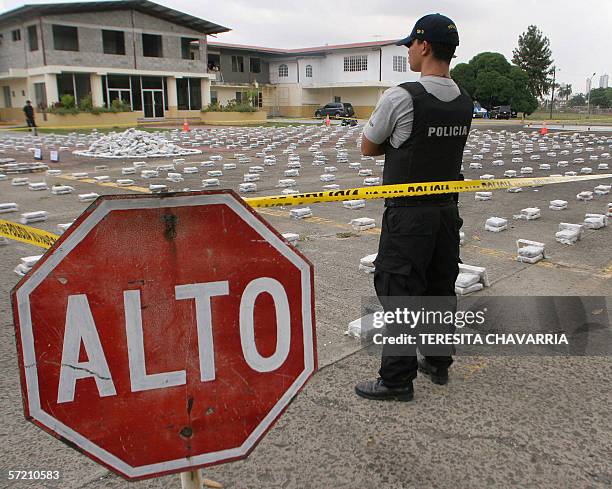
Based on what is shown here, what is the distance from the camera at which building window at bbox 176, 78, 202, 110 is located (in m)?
43.3

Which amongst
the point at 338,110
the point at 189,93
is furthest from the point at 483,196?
the point at 338,110

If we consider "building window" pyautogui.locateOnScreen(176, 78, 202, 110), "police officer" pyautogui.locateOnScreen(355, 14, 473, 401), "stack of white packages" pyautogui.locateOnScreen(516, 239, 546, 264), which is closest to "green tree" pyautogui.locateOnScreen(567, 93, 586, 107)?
"building window" pyautogui.locateOnScreen(176, 78, 202, 110)

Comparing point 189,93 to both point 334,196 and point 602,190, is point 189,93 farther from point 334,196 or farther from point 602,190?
point 334,196

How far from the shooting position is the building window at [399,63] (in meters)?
52.0

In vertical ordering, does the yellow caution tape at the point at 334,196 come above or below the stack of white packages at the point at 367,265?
above

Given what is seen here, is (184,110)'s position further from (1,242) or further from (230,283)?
(230,283)

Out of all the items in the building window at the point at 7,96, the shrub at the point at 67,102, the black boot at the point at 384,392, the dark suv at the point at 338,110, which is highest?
the building window at the point at 7,96

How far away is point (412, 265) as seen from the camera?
9.30 feet

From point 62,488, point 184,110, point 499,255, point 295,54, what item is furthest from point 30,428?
point 295,54

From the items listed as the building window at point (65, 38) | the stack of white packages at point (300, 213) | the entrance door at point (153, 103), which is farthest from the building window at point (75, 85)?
the stack of white packages at point (300, 213)

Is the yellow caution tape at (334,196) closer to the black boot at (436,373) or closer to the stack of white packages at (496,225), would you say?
the black boot at (436,373)

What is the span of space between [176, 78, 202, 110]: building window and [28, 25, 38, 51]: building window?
10.3 meters

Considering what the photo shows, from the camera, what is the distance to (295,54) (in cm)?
5581

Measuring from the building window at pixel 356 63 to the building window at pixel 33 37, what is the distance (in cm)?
2868
